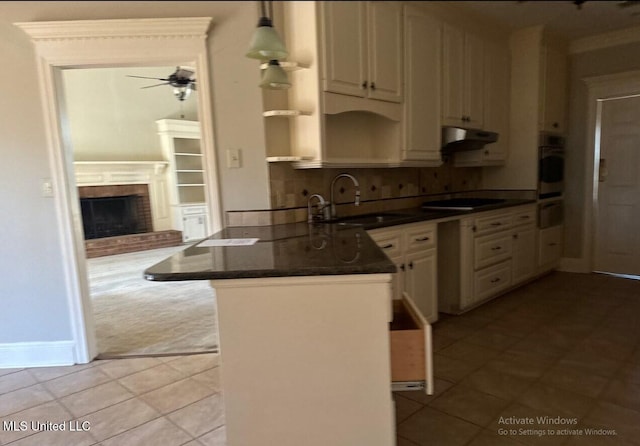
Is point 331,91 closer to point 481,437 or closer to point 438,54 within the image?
point 438,54

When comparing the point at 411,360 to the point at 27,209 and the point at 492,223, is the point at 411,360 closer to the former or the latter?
the point at 492,223

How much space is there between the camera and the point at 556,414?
61.6 inches

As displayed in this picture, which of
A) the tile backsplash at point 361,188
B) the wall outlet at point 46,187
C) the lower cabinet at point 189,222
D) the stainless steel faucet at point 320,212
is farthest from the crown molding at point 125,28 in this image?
the lower cabinet at point 189,222

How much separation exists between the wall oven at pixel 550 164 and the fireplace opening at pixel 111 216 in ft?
19.8

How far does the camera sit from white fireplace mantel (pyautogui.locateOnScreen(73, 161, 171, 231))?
621 cm

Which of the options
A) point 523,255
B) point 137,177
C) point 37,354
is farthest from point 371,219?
point 137,177

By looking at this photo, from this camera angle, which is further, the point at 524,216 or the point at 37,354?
the point at 524,216

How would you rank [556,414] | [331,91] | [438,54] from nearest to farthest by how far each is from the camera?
[438,54], [331,91], [556,414]

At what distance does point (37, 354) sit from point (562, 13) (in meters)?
2.81

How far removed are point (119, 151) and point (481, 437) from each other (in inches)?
265

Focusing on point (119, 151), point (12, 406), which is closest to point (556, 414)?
point (12, 406)

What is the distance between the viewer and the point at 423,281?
2.40 metres

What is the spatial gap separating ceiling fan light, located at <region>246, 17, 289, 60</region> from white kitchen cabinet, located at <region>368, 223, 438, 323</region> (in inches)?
62.7

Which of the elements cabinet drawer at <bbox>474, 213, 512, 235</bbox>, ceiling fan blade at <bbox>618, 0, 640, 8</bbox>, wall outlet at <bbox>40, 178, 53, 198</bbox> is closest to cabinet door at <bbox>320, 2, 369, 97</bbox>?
ceiling fan blade at <bbox>618, 0, 640, 8</bbox>
